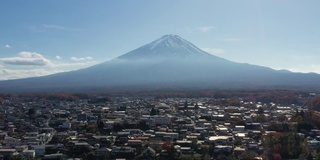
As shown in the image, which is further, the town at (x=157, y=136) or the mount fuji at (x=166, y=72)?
the mount fuji at (x=166, y=72)

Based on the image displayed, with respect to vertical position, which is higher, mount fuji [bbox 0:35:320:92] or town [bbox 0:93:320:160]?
mount fuji [bbox 0:35:320:92]

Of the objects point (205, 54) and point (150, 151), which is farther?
point (205, 54)

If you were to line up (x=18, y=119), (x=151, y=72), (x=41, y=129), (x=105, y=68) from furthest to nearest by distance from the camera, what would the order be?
(x=105, y=68) → (x=151, y=72) → (x=18, y=119) → (x=41, y=129)

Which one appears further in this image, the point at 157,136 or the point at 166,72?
the point at 166,72

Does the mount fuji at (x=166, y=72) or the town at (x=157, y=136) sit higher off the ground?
the mount fuji at (x=166, y=72)

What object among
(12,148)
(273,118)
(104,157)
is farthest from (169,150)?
(273,118)

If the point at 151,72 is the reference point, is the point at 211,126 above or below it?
below

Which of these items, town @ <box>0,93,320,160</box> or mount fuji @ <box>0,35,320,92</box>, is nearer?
town @ <box>0,93,320,160</box>

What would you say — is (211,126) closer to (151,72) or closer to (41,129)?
(41,129)
